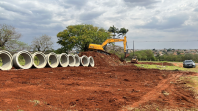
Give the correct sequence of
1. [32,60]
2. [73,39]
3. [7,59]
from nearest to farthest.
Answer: [7,59], [32,60], [73,39]

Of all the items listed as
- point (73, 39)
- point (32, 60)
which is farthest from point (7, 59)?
point (73, 39)

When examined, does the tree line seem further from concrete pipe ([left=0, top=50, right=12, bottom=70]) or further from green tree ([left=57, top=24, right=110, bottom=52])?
concrete pipe ([left=0, top=50, right=12, bottom=70])

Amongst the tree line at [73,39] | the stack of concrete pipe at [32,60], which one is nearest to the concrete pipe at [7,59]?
the stack of concrete pipe at [32,60]

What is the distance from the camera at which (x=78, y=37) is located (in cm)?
3953

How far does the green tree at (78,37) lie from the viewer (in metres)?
39.4

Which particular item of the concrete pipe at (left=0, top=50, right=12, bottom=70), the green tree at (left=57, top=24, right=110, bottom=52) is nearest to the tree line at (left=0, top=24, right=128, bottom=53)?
the green tree at (left=57, top=24, right=110, bottom=52)

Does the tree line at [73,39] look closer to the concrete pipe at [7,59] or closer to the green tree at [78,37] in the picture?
the green tree at [78,37]

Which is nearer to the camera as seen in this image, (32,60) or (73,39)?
(32,60)

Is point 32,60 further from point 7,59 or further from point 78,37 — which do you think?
point 78,37

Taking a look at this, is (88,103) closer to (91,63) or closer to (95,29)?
(91,63)

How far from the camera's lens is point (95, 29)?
1737 inches

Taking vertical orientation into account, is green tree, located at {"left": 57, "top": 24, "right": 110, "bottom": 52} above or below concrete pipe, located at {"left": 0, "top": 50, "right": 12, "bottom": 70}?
above

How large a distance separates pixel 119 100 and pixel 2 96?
169 inches

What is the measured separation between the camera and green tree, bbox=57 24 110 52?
39438mm
